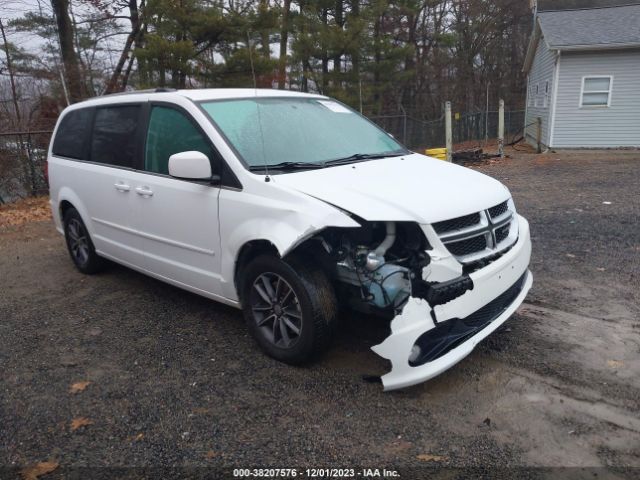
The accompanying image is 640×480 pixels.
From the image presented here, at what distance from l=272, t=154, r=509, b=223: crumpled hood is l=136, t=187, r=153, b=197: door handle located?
1281mm

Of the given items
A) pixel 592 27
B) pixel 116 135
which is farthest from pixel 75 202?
pixel 592 27

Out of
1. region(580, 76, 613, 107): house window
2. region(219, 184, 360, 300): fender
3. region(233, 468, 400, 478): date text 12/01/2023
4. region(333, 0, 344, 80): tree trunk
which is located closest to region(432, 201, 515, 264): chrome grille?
region(219, 184, 360, 300): fender

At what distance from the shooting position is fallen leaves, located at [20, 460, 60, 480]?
2.57 m

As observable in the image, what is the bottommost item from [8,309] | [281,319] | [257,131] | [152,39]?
[8,309]

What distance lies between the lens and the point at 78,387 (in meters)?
3.38

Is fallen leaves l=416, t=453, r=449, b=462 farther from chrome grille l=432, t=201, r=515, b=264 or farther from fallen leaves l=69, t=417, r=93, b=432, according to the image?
fallen leaves l=69, t=417, r=93, b=432

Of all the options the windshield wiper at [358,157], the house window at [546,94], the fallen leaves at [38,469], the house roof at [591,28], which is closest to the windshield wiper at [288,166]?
the windshield wiper at [358,157]

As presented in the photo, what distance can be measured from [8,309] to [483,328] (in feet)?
14.0

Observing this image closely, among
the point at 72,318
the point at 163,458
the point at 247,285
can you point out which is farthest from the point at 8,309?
the point at 163,458

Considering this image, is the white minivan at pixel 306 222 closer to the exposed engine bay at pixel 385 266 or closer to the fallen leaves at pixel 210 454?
the exposed engine bay at pixel 385 266

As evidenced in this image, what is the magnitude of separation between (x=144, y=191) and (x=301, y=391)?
2.11 m

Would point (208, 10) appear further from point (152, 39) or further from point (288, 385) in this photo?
point (288, 385)

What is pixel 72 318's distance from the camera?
4.56 meters

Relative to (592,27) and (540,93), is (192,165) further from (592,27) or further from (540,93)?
(540,93)
